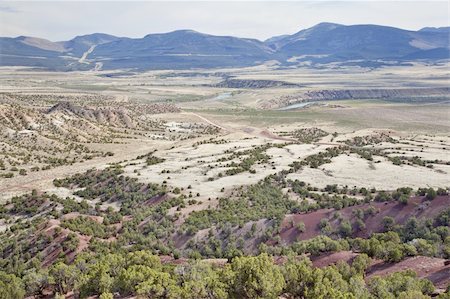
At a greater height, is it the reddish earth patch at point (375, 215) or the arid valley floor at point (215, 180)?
the reddish earth patch at point (375, 215)

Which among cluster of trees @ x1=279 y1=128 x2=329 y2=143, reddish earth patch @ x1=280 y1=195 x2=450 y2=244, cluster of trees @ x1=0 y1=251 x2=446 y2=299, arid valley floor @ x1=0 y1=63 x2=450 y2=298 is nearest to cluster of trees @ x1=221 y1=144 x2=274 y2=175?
arid valley floor @ x1=0 y1=63 x2=450 y2=298

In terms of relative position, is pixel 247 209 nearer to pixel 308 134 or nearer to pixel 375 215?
pixel 375 215

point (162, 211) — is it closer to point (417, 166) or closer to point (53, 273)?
point (53, 273)

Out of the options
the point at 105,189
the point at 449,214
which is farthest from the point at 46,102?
the point at 449,214

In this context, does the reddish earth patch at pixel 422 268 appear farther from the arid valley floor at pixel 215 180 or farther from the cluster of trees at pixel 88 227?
the cluster of trees at pixel 88 227

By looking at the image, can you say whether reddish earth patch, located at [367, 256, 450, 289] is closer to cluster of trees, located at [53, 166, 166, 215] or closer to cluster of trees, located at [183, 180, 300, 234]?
cluster of trees, located at [183, 180, 300, 234]

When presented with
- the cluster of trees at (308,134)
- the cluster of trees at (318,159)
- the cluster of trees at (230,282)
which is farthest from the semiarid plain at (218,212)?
the cluster of trees at (308,134)

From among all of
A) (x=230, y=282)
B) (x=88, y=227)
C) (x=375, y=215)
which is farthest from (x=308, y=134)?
(x=230, y=282)

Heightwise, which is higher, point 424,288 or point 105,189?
point 424,288
